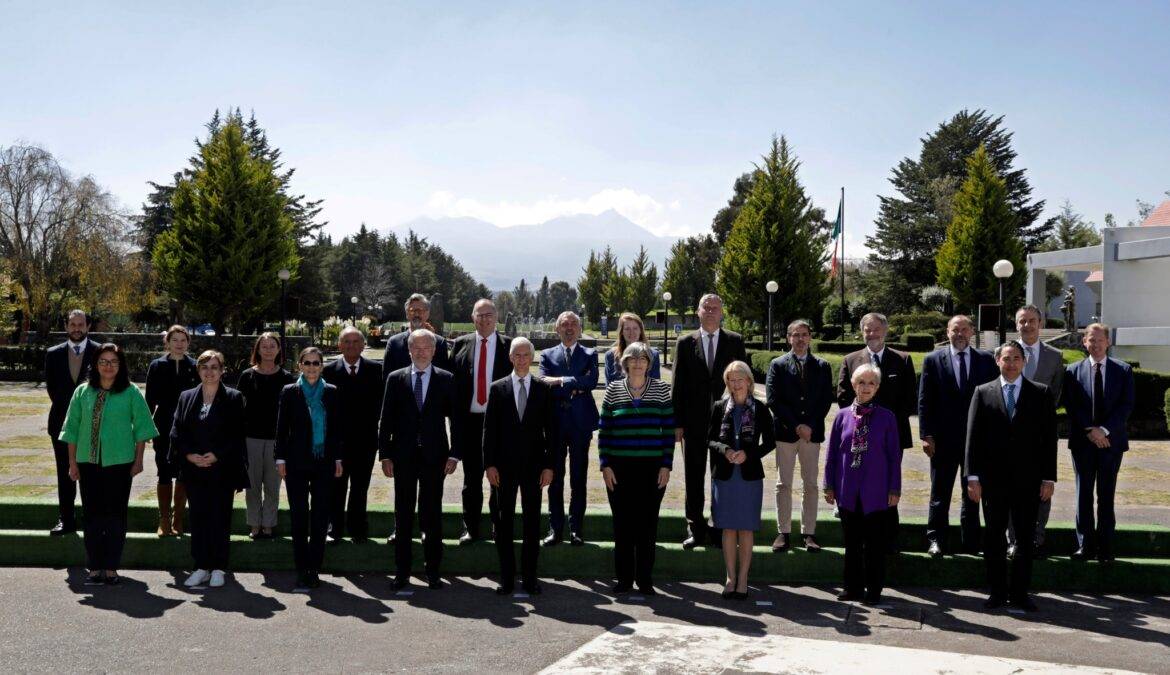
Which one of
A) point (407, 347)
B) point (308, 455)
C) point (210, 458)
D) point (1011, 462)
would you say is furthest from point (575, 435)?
point (1011, 462)

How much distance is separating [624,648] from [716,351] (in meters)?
2.89

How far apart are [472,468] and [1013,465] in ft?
13.4

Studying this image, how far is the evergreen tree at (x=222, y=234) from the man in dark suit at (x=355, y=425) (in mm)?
32460

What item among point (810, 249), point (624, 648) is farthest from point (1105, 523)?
point (810, 249)

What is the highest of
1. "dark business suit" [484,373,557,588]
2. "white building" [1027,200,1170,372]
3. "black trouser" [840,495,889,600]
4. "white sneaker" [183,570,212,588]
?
"white building" [1027,200,1170,372]

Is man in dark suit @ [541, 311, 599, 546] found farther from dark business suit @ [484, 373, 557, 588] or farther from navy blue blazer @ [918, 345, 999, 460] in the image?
navy blue blazer @ [918, 345, 999, 460]

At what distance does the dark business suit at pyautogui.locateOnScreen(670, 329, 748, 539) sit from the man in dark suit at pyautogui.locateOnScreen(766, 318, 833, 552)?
A: 0.43 metres

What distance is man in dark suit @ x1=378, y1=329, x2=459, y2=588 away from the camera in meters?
6.77

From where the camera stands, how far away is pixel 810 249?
40.2 meters

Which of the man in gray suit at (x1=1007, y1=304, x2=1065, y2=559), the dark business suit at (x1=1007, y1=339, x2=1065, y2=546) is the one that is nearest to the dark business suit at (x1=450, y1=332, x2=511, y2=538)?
the man in gray suit at (x1=1007, y1=304, x2=1065, y2=559)

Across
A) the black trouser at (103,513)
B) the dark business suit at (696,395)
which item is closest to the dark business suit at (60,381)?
the black trouser at (103,513)

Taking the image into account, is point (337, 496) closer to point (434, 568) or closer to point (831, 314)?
point (434, 568)

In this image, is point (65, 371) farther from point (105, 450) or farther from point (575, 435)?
point (575, 435)

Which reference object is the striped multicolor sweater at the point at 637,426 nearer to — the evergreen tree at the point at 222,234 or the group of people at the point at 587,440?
the group of people at the point at 587,440
